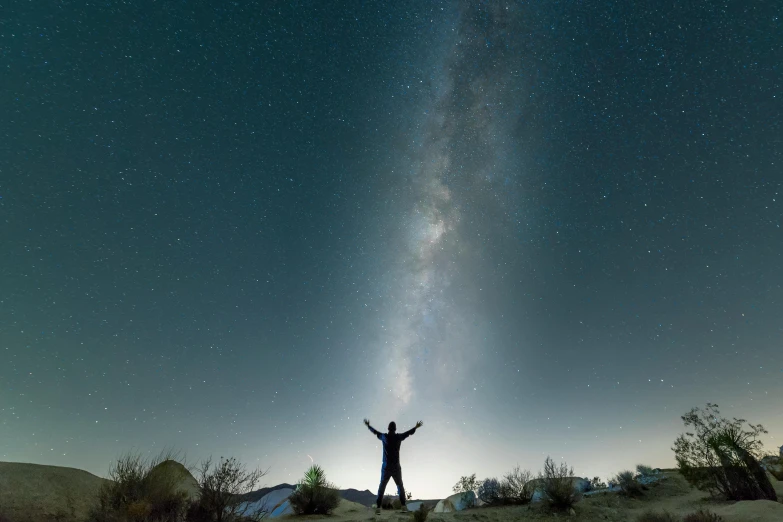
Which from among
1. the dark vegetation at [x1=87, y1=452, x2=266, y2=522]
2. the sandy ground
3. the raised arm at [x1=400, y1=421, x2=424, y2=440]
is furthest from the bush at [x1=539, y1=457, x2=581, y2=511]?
the dark vegetation at [x1=87, y1=452, x2=266, y2=522]

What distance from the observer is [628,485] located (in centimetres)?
1473

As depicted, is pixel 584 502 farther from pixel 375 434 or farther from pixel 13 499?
pixel 13 499

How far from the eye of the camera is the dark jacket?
12039 millimetres

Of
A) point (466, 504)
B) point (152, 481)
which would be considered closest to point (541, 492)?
point (466, 504)

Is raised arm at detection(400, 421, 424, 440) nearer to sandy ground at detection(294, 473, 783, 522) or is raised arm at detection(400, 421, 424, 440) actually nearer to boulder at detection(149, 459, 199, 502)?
sandy ground at detection(294, 473, 783, 522)

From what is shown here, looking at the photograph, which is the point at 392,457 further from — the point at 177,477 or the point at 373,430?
the point at 177,477

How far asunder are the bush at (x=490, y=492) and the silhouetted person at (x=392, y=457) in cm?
447

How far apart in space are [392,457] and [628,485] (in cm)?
1011

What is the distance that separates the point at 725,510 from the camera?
Answer: 10.5 metres

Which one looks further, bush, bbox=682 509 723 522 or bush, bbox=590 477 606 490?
bush, bbox=590 477 606 490

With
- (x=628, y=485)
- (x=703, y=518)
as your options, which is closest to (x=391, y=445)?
(x=703, y=518)

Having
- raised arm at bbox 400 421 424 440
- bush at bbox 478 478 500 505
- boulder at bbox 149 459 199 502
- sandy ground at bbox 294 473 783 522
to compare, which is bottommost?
sandy ground at bbox 294 473 783 522

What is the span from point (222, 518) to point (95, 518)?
2666 millimetres

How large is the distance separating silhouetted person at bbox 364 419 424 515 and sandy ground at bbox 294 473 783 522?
66 centimetres
